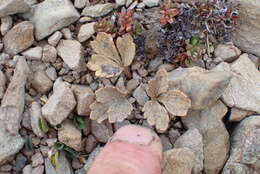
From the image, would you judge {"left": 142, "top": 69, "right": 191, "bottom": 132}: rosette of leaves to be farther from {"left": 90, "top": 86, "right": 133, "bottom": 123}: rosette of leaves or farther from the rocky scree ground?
{"left": 90, "top": 86, "right": 133, "bottom": 123}: rosette of leaves

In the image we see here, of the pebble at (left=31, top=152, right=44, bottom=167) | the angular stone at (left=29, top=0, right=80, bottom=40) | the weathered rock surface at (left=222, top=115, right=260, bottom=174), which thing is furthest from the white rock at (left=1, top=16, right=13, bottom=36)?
the weathered rock surface at (left=222, top=115, right=260, bottom=174)

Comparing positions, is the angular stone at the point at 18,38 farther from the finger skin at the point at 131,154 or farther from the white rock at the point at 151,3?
the finger skin at the point at 131,154

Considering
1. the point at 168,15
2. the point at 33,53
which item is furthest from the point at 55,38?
the point at 168,15

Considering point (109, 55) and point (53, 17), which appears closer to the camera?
point (109, 55)

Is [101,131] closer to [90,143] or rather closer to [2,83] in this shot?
[90,143]

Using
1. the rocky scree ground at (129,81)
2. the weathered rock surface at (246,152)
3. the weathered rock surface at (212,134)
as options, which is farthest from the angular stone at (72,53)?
the weathered rock surface at (246,152)

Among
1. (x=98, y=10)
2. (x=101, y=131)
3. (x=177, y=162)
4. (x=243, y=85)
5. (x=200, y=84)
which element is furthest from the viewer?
(x=98, y=10)
